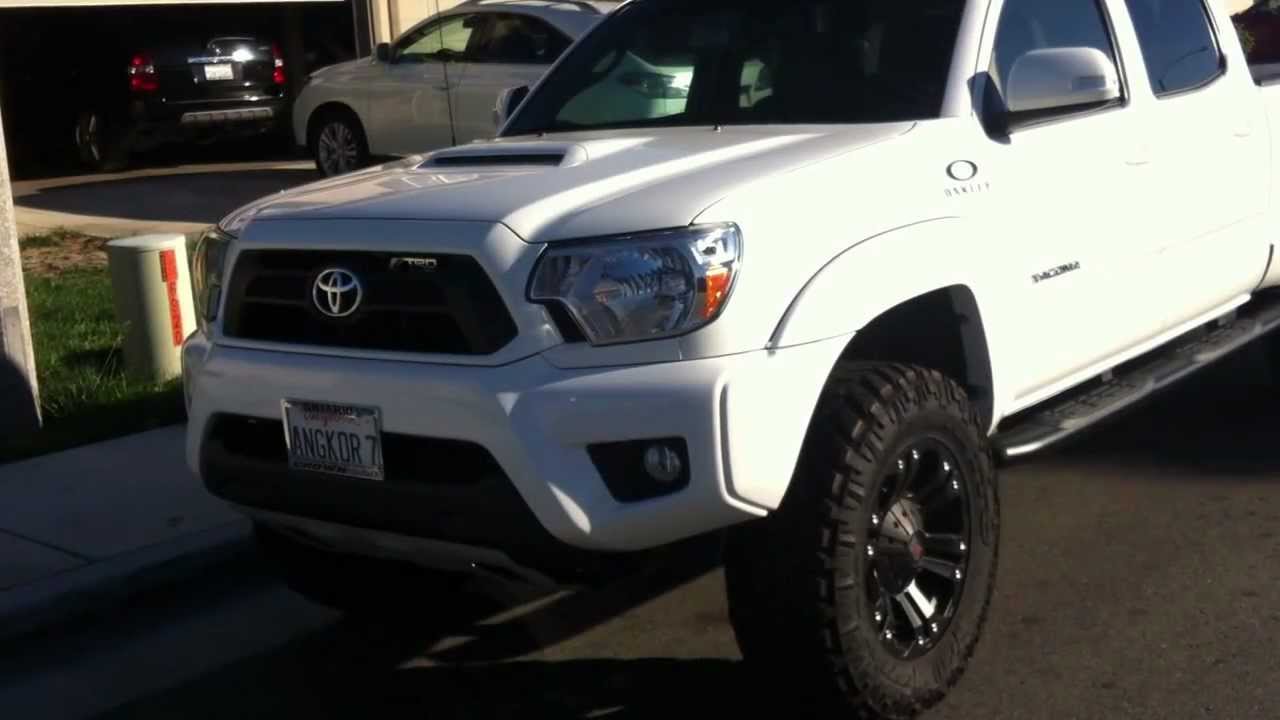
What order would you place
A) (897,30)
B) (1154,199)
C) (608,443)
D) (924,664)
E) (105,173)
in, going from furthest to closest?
1. (105,173)
2. (1154,199)
3. (897,30)
4. (924,664)
5. (608,443)

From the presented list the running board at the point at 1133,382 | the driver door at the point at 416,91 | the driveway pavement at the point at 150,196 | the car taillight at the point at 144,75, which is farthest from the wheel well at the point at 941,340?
the car taillight at the point at 144,75

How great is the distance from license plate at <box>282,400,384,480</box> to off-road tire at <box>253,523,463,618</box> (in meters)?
0.68

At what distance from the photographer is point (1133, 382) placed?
5.43m

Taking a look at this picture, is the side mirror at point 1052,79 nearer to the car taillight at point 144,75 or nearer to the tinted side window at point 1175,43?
the tinted side window at point 1175,43

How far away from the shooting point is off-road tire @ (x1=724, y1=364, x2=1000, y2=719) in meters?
3.83

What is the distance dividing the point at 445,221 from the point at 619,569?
913 mm

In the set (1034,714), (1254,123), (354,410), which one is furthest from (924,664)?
(1254,123)

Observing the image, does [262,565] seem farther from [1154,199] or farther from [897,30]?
[1154,199]

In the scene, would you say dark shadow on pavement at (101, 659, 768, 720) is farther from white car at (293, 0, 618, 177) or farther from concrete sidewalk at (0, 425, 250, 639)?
white car at (293, 0, 618, 177)

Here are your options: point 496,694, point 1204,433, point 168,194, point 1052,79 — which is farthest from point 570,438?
point 168,194

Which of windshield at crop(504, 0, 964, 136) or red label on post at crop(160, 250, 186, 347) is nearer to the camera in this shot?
windshield at crop(504, 0, 964, 136)

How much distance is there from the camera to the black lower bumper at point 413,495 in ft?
12.3

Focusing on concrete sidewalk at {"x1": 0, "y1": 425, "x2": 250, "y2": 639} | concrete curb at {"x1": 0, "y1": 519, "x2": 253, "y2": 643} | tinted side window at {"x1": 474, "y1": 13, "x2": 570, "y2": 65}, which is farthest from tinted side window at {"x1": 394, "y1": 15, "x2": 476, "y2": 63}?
concrete curb at {"x1": 0, "y1": 519, "x2": 253, "y2": 643}

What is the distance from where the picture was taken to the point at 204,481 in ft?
14.2
